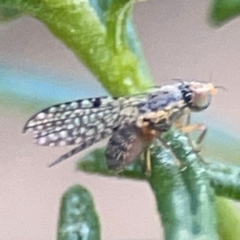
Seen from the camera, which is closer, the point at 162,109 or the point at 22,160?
the point at 162,109

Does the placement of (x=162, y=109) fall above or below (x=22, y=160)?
below

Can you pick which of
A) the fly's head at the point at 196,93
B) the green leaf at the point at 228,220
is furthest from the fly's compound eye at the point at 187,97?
the green leaf at the point at 228,220

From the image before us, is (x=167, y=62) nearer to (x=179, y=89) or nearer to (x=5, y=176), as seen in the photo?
(x=5, y=176)

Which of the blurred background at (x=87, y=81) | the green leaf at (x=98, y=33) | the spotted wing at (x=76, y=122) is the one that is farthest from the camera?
the blurred background at (x=87, y=81)

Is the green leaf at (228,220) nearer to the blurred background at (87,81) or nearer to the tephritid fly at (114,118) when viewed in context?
the tephritid fly at (114,118)

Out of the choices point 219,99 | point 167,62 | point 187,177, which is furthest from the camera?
point 167,62

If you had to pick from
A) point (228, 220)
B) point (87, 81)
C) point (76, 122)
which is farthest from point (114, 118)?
point (87, 81)

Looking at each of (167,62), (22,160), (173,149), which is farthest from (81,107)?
(167,62)

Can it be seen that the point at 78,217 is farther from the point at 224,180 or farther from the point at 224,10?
the point at 224,10
